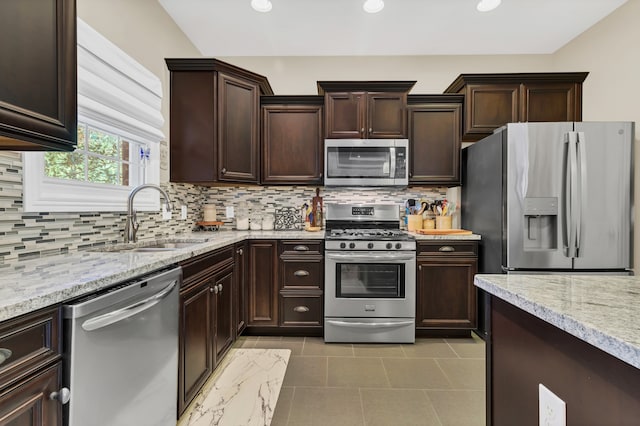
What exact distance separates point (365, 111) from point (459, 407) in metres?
2.44

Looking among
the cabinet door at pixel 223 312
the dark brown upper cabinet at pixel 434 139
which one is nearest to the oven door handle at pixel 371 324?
the cabinet door at pixel 223 312

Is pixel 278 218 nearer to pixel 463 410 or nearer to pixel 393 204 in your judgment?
pixel 393 204

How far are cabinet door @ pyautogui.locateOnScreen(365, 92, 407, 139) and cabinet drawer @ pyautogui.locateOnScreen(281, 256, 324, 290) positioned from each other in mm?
1345

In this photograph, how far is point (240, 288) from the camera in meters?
2.61

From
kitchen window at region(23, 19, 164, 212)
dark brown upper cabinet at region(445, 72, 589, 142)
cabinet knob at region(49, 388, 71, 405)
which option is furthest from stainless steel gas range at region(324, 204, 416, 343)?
cabinet knob at region(49, 388, 71, 405)

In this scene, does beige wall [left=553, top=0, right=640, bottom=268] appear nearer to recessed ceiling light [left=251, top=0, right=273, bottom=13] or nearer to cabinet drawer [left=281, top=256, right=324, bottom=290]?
cabinet drawer [left=281, top=256, right=324, bottom=290]

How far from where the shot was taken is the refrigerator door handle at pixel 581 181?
2268 mm

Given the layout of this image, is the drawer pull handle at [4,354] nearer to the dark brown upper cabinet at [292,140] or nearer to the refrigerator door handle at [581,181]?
the dark brown upper cabinet at [292,140]

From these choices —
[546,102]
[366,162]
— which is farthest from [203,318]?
[546,102]

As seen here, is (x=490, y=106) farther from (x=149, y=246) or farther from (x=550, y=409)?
(x=149, y=246)

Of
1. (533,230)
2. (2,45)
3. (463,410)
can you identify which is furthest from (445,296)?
(2,45)

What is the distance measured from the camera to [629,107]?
250cm

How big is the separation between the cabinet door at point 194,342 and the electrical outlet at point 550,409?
1.52m

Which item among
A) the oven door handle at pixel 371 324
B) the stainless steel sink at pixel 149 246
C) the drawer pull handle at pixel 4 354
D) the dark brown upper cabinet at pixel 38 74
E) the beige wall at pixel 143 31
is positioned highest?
the beige wall at pixel 143 31
